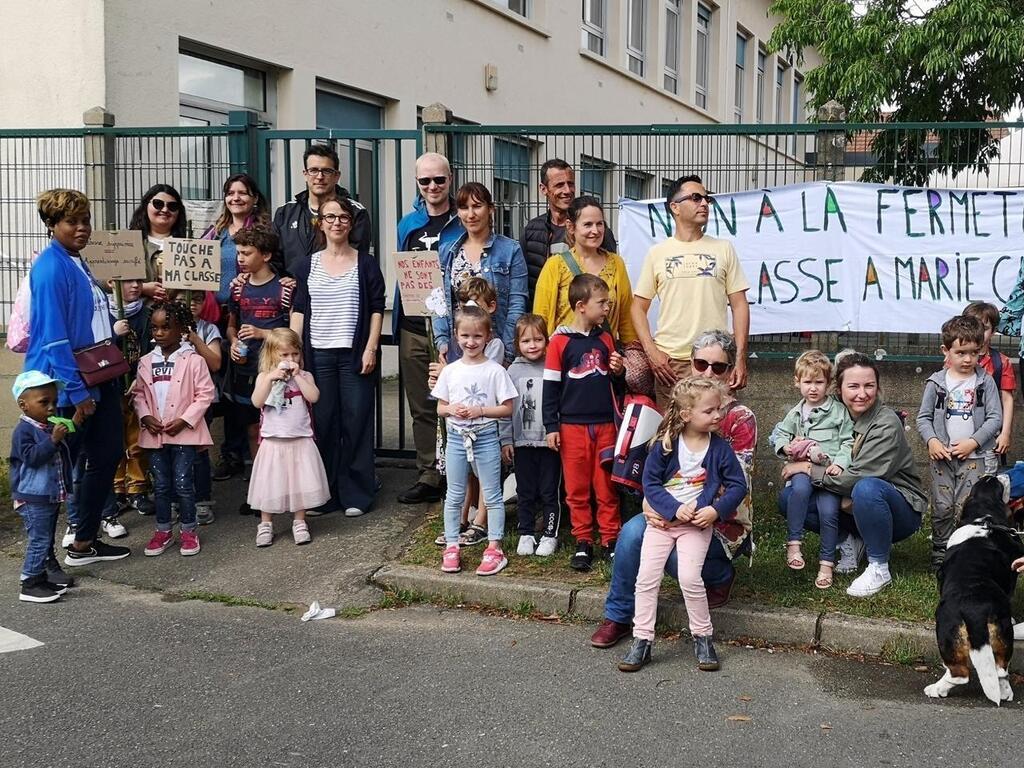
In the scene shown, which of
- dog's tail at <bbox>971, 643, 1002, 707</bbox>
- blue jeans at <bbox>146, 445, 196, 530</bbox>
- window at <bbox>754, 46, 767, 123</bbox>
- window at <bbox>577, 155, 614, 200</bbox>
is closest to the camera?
dog's tail at <bbox>971, 643, 1002, 707</bbox>

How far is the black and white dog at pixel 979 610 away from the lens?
13.7ft

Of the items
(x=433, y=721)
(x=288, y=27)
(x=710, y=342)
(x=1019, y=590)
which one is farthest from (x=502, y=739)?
(x=288, y=27)

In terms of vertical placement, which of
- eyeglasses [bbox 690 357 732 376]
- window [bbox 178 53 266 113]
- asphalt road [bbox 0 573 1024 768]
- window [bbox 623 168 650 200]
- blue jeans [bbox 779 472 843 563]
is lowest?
asphalt road [bbox 0 573 1024 768]

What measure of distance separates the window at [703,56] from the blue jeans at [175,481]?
1981 cm

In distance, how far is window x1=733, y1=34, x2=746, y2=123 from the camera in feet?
86.9

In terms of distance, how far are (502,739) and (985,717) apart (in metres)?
1.88

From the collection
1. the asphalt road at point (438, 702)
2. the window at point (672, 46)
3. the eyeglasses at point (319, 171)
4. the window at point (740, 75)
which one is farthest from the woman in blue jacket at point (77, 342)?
the window at point (740, 75)

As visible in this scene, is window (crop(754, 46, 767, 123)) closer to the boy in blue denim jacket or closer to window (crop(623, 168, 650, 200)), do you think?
window (crop(623, 168, 650, 200))

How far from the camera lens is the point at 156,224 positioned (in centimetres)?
710

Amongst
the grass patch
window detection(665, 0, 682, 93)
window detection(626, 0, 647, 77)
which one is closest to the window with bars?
window detection(665, 0, 682, 93)

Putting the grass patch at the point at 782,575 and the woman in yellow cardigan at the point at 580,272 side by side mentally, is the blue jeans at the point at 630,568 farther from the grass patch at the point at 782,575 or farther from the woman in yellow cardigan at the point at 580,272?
the woman in yellow cardigan at the point at 580,272

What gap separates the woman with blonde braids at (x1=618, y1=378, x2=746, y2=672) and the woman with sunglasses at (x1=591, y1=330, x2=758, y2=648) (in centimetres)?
6

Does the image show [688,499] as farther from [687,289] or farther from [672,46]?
[672,46]

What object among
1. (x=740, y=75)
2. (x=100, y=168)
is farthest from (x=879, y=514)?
(x=740, y=75)
